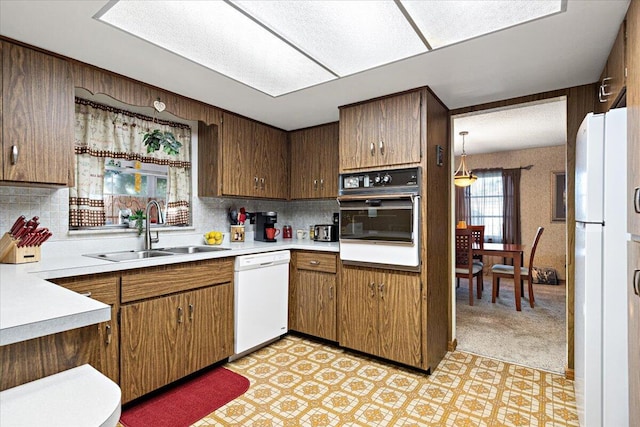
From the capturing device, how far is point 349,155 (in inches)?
112

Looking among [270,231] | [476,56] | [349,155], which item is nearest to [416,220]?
[349,155]

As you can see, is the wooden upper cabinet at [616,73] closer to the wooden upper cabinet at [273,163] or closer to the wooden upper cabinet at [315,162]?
the wooden upper cabinet at [315,162]

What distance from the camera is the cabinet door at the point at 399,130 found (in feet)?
8.17

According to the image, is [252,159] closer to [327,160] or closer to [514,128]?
[327,160]

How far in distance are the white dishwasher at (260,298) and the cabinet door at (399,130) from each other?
50.7 inches

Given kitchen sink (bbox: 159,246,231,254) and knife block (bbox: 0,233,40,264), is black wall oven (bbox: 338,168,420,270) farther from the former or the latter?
knife block (bbox: 0,233,40,264)

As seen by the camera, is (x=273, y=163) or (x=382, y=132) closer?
(x=382, y=132)

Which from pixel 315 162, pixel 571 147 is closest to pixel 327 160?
pixel 315 162

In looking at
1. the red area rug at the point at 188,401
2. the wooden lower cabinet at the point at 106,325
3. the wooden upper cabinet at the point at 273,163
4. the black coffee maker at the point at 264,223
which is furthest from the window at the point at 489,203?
the wooden lower cabinet at the point at 106,325

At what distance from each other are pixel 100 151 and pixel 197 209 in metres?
0.93

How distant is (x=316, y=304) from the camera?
10.1 feet

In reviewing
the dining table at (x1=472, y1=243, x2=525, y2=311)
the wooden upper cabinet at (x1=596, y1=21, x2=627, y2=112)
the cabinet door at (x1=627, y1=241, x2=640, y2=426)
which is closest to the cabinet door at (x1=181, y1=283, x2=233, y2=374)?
the cabinet door at (x1=627, y1=241, x2=640, y2=426)

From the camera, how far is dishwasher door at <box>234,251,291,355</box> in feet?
8.82

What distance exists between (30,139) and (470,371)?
332 cm
